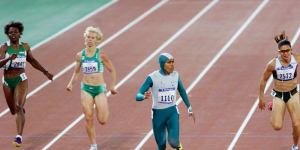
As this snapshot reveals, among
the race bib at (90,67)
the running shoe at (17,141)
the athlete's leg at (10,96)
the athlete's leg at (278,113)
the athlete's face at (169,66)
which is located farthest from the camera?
the athlete's leg at (10,96)

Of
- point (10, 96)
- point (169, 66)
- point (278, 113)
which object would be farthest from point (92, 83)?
point (278, 113)

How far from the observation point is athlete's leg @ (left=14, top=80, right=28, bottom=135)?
17453 mm

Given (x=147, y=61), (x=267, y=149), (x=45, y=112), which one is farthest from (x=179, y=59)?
(x=267, y=149)

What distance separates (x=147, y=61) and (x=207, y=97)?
11.9 ft

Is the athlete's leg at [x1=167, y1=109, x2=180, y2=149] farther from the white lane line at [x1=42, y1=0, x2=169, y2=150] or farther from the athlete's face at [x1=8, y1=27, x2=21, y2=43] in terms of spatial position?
the athlete's face at [x1=8, y1=27, x2=21, y2=43]

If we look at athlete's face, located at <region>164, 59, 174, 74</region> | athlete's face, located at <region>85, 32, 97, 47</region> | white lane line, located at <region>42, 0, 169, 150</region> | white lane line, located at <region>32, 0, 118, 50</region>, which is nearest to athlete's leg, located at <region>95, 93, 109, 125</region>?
athlete's face, located at <region>85, 32, 97, 47</region>

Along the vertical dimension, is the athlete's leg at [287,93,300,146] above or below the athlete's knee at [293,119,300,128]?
above

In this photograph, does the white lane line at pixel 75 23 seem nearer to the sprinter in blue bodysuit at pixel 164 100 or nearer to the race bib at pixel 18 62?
the race bib at pixel 18 62

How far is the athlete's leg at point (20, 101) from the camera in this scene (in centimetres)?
1745

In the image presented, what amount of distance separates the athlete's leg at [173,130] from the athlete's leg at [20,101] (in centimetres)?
334

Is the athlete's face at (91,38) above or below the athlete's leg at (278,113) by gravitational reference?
above

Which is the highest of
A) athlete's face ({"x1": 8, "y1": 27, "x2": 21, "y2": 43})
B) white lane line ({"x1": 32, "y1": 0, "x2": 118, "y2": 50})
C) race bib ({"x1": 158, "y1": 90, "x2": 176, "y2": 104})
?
white lane line ({"x1": 32, "y1": 0, "x2": 118, "y2": 50})

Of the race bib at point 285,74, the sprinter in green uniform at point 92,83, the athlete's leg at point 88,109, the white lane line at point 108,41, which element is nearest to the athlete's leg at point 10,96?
the white lane line at point 108,41

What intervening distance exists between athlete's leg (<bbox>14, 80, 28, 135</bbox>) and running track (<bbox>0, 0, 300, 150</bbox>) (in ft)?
1.80
